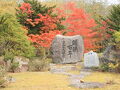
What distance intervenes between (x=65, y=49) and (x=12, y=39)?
3.78m

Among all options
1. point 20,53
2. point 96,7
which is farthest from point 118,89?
point 96,7

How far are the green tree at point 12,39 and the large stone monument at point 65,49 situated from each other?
2.01 metres

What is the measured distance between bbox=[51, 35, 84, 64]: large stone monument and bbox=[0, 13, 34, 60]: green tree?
2007 mm

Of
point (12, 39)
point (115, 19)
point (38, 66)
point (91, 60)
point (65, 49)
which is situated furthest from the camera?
point (115, 19)

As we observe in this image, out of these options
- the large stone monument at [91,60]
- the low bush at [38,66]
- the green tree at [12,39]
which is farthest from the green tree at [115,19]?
the low bush at [38,66]

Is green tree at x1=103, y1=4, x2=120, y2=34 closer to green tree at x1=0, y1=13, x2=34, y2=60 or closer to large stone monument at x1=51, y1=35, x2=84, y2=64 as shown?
large stone monument at x1=51, y1=35, x2=84, y2=64

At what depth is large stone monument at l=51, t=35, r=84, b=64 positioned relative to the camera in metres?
16.9

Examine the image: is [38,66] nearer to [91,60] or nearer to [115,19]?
[91,60]

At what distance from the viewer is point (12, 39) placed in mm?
14992

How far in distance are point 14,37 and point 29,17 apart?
4.21 meters

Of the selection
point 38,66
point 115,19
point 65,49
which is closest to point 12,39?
point 38,66

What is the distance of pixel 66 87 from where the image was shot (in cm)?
872

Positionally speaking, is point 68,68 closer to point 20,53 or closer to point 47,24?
point 20,53

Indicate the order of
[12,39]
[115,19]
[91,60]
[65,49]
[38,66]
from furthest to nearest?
1. [115,19]
2. [65,49]
3. [12,39]
4. [91,60]
5. [38,66]
